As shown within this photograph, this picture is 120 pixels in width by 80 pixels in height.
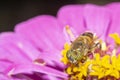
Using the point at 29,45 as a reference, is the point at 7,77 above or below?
below

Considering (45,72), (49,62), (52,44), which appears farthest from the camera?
(52,44)

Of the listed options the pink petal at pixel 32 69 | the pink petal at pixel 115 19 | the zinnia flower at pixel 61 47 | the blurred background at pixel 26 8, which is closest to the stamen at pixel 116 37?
the zinnia flower at pixel 61 47

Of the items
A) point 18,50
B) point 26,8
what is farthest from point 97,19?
point 26,8

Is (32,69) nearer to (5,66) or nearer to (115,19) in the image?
(5,66)

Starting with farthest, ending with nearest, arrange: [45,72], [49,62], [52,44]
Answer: [52,44]
[49,62]
[45,72]

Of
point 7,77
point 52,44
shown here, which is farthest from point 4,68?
point 52,44

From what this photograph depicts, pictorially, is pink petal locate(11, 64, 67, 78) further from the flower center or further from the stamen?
the stamen

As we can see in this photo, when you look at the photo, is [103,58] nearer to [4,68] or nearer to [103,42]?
[103,42]

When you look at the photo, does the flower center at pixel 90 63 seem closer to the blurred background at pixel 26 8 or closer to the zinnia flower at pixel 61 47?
the zinnia flower at pixel 61 47
